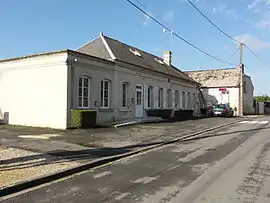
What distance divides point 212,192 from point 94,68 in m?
15.0

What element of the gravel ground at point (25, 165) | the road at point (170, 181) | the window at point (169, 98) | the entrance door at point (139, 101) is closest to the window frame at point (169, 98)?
the window at point (169, 98)

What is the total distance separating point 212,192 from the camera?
5.95 meters

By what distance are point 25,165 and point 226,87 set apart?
41026 millimetres

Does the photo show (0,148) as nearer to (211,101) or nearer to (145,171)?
(145,171)

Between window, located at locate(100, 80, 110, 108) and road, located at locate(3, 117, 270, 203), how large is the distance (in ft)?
36.8

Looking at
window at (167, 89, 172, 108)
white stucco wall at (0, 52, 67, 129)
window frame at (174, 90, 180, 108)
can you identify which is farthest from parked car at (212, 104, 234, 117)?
white stucco wall at (0, 52, 67, 129)

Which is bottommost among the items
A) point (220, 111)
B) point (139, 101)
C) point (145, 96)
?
point (220, 111)

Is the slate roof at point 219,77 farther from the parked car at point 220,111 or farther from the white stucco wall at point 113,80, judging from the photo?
the white stucco wall at point 113,80

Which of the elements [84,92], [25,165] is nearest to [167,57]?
[84,92]

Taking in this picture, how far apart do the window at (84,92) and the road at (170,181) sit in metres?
9.66

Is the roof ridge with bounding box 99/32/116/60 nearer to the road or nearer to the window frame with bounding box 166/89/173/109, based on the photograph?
the window frame with bounding box 166/89/173/109

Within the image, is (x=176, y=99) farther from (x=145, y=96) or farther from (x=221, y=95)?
(x=221, y=95)

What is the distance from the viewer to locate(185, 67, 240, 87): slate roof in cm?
4612

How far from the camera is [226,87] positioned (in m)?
45.6
